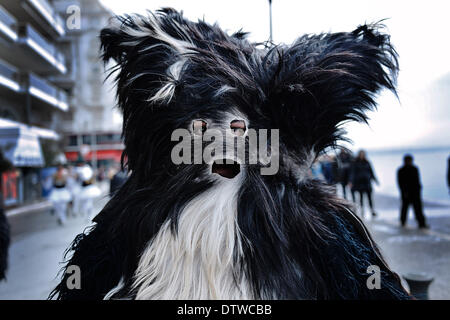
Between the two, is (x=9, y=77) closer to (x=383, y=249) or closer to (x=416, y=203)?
(x=416, y=203)

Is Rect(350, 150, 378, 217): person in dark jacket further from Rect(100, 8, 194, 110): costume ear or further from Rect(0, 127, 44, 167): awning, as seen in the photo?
Rect(0, 127, 44, 167): awning

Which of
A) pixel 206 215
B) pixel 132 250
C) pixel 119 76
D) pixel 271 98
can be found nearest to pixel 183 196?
pixel 206 215

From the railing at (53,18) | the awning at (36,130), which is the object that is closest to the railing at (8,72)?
the awning at (36,130)

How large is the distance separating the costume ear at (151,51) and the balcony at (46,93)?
9.57m

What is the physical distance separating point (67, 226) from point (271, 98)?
635cm

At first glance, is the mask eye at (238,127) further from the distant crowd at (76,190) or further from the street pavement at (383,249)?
the distant crowd at (76,190)

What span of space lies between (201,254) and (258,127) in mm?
Result: 308

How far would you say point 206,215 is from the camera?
737 millimetres

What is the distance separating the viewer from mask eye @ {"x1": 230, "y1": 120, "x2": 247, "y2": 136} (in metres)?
0.78

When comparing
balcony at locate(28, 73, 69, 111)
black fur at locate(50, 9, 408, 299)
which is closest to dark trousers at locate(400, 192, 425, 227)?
black fur at locate(50, 9, 408, 299)

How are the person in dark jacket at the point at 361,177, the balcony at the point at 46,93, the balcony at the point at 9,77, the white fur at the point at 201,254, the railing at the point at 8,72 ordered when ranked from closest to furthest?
the white fur at the point at 201,254 < the person in dark jacket at the point at 361,177 < the balcony at the point at 9,77 < the railing at the point at 8,72 < the balcony at the point at 46,93

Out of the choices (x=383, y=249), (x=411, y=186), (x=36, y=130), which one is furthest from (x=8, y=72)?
(x=383, y=249)

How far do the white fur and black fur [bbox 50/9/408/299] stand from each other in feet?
0.08

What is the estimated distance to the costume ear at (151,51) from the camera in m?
0.81
